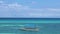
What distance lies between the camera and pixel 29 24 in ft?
4.09

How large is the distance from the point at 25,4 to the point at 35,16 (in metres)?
0.17

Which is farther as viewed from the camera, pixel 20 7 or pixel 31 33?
pixel 31 33

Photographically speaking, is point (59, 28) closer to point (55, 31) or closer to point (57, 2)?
point (55, 31)

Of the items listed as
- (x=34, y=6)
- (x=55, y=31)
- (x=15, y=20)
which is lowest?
(x=55, y=31)

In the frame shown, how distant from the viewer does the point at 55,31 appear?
1324 mm

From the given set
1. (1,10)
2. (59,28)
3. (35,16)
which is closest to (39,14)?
(35,16)

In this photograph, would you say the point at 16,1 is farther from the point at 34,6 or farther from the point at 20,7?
the point at 34,6

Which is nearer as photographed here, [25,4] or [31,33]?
[25,4]

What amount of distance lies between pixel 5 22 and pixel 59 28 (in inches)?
23.5

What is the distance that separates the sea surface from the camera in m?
1.21

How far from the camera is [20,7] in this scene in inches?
47.4

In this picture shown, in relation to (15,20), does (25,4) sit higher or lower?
higher

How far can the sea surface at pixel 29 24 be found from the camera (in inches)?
47.7

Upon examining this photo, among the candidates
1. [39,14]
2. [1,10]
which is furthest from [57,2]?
[1,10]
